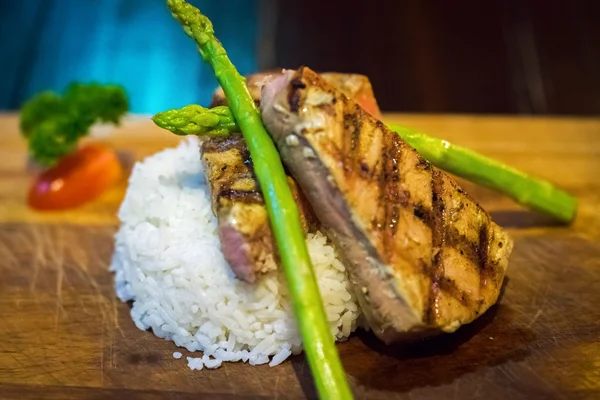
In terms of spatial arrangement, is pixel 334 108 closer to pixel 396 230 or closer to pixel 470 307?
pixel 396 230

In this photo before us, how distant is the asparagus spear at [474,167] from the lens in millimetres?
3721

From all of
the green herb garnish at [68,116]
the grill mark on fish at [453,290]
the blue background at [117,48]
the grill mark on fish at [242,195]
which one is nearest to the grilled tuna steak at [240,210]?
the grill mark on fish at [242,195]

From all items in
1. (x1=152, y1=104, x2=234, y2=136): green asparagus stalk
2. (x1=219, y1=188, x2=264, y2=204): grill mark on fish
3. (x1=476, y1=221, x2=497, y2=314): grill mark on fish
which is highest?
(x1=152, y1=104, x2=234, y2=136): green asparagus stalk

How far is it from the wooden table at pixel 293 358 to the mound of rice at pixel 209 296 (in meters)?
0.10

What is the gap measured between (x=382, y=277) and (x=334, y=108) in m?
0.87

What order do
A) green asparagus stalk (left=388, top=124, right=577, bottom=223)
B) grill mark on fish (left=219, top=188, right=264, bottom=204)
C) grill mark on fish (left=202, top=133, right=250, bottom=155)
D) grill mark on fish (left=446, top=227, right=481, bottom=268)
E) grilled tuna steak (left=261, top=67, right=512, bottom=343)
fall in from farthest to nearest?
green asparagus stalk (left=388, top=124, right=577, bottom=223) < grill mark on fish (left=202, top=133, right=250, bottom=155) < grill mark on fish (left=446, top=227, right=481, bottom=268) < grill mark on fish (left=219, top=188, right=264, bottom=204) < grilled tuna steak (left=261, top=67, right=512, bottom=343)

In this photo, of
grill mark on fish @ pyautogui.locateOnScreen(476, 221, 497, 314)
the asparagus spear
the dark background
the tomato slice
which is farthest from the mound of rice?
the dark background

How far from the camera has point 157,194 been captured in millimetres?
4262

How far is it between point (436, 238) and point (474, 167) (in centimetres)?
103

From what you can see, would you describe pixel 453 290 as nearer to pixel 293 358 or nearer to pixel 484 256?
pixel 484 256

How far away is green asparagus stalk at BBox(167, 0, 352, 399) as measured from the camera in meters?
3.13

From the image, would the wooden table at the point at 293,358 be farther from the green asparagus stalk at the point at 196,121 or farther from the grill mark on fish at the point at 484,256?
the green asparagus stalk at the point at 196,121

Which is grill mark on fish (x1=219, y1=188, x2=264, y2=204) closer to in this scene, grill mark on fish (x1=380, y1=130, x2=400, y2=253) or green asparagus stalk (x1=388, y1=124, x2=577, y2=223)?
grill mark on fish (x1=380, y1=130, x2=400, y2=253)

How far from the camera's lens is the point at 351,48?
7.91 metres
